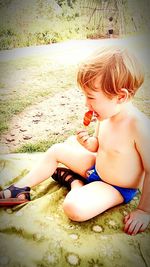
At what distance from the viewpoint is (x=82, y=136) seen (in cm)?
97

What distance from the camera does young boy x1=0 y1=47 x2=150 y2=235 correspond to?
0.86m

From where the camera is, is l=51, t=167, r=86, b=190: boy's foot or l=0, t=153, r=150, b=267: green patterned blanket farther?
l=51, t=167, r=86, b=190: boy's foot

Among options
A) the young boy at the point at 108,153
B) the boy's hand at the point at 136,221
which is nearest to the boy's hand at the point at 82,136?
the young boy at the point at 108,153

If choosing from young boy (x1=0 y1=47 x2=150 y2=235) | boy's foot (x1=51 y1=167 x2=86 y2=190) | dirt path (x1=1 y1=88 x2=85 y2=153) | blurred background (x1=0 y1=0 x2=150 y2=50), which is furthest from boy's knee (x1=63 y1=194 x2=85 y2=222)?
blurred background (x1=0 y1=0 x2=150 y2=50)

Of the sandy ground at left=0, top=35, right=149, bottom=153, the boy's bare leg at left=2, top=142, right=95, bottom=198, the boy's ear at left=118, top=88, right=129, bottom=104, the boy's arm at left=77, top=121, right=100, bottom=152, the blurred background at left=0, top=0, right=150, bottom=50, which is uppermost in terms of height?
the blurred background at left=0, top=0, right=150, bottom=50

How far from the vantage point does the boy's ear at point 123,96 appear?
34.2 inches

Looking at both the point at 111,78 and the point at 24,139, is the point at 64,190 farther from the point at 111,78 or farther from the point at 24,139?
the point at 111,78

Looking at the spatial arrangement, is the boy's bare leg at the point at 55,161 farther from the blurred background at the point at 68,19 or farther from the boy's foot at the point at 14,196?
the blurred background at the point at 68,19

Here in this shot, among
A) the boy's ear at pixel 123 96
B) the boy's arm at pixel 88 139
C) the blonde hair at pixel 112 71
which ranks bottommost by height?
the boy's arm at pixel 88 139

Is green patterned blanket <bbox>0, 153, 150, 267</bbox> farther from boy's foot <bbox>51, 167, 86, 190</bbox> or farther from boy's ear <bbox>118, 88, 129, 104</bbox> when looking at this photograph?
boy's ear <bbox>118, 88, 129, 104</bbox>

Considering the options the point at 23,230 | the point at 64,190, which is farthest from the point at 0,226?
the point at 64,190

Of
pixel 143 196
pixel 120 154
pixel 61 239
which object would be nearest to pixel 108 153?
pixel 120 154

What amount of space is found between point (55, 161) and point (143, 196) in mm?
270

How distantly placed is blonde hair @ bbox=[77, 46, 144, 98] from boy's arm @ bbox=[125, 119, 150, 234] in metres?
0.10
